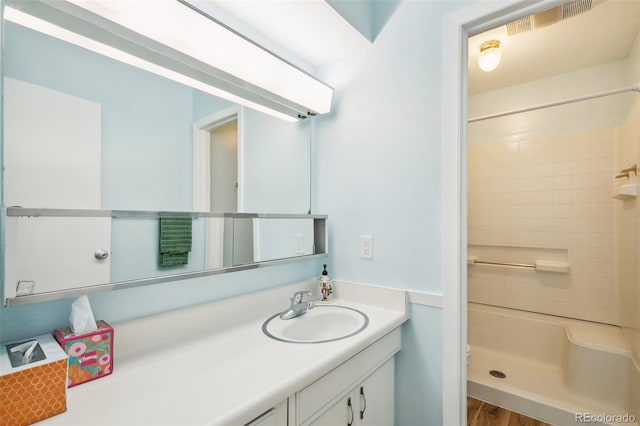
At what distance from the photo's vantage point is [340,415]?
3.25 feet

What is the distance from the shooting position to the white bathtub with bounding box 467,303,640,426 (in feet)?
5.49

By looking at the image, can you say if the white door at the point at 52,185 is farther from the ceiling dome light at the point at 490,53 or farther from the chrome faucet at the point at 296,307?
the ceiling dome light at the point at 490,53

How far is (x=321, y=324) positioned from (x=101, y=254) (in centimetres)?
92

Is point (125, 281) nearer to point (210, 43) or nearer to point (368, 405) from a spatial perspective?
point (210, 43)

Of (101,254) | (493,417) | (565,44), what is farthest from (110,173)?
(565,44)

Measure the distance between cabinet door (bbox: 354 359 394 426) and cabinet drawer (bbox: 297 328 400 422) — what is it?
0.05 m

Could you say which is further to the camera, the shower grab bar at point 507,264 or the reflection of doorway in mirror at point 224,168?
the shower grab bar at point 507,264

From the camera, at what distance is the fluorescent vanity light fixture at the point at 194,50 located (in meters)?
0.81

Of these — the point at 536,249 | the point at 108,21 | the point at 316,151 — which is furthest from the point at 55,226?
the point at 536,249

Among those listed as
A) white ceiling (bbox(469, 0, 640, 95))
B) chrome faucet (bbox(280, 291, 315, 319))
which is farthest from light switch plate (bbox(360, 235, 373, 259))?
white ceiling (bbox(469, 0, 640, 95))

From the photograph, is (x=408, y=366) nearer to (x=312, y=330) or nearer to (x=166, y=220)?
(x=312, y=330)

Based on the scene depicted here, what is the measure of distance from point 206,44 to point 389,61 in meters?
0.83

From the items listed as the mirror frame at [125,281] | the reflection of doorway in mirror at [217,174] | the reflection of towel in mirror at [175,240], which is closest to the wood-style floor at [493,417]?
the mirror frame at [125,281]

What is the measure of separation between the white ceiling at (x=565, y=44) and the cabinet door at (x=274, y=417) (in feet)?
7.06
